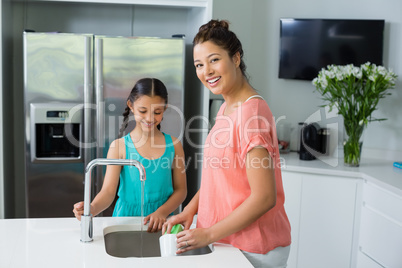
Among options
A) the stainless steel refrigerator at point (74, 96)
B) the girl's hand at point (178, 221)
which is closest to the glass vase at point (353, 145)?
the stainless steel refrigerator at point (74, 96)

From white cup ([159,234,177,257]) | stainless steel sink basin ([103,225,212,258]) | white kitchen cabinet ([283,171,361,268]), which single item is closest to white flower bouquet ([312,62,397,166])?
white kitchen cabinet ([283,171,361,268])

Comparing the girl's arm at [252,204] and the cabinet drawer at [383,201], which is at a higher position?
the girl's arm at [252,204]

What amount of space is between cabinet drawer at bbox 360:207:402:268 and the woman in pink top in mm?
1173

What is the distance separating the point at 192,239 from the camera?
1.41m

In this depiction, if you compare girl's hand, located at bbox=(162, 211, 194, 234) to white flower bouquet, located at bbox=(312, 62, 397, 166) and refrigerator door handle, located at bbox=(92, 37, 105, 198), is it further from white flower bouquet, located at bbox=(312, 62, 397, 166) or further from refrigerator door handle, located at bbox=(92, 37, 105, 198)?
Answer: white flower bouquet, located at bbox=(312, 62, 397, 166)

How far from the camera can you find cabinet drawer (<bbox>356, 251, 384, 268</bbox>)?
2.67 meters

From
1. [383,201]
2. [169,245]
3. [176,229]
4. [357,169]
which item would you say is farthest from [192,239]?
[357,169]

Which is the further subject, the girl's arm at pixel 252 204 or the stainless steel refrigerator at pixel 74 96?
the stainless steel refrigerator at pixel 74 96

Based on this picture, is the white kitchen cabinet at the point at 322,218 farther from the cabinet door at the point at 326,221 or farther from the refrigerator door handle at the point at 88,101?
the refrigerator door handle at the point at 88,101

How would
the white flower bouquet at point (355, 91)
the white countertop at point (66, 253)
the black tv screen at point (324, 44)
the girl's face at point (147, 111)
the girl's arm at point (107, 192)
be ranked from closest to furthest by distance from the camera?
the white countertop at point (66, 253)
the girl's arm at point (107, 192)
the girl's face at point (147, 111)
the white flower bouquet at point (355, 91)
the black tv screen at point (324, 44)

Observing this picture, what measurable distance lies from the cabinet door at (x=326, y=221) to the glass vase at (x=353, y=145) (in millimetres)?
217

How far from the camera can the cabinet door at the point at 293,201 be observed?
2947mm

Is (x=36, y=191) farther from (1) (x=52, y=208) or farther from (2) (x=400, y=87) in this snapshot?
(2) (x=400, y=87)

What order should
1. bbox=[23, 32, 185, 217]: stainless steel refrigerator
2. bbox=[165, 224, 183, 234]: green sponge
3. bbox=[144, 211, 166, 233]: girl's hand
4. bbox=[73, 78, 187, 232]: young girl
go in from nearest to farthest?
1. bbox=[165, 224, 183, 234]: green sponge
2. bbox=[144, 211, 166, 233]: girl's hand
3. bbox=[73, 78, 187, 232]: young girl
4. bbox=[23, 32, 185, 217]: stainless steel refrigerator
